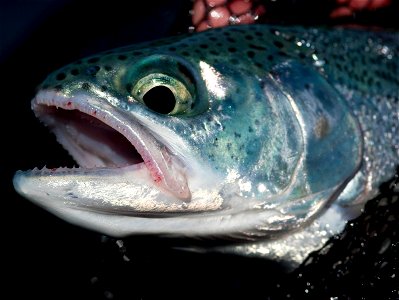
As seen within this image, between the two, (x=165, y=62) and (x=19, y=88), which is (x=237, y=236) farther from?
(x=19, y=88)

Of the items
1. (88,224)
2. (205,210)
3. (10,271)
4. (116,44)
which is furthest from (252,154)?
(116,44)

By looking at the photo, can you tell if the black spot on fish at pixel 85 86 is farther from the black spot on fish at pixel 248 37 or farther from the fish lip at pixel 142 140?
the black spot on fish at pixel 248 37

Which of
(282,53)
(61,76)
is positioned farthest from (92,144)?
(282,53)

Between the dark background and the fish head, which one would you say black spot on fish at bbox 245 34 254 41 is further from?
the dark background

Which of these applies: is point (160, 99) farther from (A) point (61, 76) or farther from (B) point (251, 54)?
(B) point (251, 54)

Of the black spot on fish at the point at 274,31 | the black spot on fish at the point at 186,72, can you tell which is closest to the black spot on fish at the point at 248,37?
the black spot on fish at the point at 274,31
